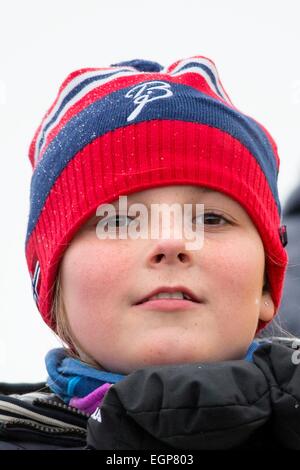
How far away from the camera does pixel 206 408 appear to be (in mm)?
1013

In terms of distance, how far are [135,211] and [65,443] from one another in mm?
419

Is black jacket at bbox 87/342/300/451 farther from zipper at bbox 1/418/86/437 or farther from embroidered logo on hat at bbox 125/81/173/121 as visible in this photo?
embroidered logo on hat at bbox 125/81/173/121

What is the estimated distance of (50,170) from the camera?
4.83 ft

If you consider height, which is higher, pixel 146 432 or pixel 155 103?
pixel 155 103

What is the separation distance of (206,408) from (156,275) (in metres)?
0.27

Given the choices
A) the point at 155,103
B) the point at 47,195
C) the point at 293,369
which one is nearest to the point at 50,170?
the point at 47,195

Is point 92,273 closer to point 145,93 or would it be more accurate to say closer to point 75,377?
point 75,377

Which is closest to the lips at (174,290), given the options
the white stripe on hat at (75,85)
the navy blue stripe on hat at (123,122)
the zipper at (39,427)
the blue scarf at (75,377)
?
the blue scarf at (75,377)

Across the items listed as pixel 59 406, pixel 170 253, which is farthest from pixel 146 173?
pixel 59 406

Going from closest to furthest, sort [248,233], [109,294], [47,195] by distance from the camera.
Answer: [109,294] < [248,233] < [47,195]
